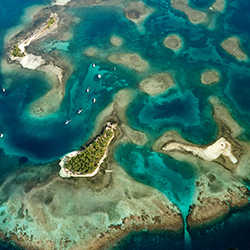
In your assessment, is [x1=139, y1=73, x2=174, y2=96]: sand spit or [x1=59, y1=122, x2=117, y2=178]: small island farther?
[x1=139, y1=73, x2=174, y2=96]: sand spit

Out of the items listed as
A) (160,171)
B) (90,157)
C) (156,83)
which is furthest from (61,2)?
(160,171)

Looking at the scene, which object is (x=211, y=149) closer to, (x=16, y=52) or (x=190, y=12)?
(x=190, y=12)

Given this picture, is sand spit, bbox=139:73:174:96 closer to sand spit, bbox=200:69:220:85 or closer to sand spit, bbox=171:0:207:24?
sand spit, bbox=200:69:220:85

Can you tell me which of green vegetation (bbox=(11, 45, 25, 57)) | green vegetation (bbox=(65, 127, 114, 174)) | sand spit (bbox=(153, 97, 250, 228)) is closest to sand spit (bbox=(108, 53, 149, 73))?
sand spit (bbox=(153, 97, 250, 228))

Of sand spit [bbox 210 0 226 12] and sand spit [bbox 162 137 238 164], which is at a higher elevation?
sand spit [bbox 210 0 226 12]

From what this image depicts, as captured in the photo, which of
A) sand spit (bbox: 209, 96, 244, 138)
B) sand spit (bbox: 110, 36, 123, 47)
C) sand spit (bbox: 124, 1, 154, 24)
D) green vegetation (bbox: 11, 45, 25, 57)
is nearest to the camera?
sand spit (bbox: 209, 96, 244, 138)

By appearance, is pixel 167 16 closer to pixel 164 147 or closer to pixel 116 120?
pixel 116 120
